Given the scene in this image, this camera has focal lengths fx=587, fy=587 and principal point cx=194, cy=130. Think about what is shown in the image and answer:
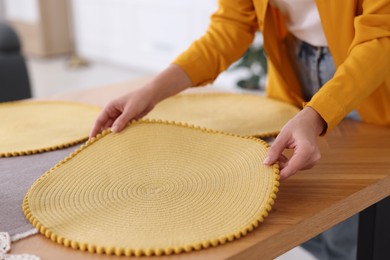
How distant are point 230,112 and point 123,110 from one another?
0.24 m

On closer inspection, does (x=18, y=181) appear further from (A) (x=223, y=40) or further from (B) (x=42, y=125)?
(A) (x=223, y=40)

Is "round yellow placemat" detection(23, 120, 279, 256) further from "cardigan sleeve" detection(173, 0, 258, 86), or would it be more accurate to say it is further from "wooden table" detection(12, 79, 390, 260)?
"cardigan sleeve" detection(173, 0, 258, 86)

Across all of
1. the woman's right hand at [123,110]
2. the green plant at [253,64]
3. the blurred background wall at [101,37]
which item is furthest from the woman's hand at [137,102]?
the blurred background wall at [101,37]

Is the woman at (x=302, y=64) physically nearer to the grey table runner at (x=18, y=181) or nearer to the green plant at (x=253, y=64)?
the grey table runner at (x=18, y=181)

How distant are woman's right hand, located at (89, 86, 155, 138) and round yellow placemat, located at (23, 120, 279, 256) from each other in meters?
0.02

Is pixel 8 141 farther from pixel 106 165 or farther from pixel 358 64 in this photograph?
pixel 358 64

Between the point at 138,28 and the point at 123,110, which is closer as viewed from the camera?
the point at 123,110

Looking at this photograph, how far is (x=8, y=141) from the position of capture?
3.31 feet

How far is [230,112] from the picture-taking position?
3.74ft

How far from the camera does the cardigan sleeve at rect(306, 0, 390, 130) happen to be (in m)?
0.89

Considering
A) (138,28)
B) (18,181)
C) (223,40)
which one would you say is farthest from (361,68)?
(138,28)

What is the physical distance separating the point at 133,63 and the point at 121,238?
368 centimetres

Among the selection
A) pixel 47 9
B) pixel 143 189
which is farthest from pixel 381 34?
pixel 47 9

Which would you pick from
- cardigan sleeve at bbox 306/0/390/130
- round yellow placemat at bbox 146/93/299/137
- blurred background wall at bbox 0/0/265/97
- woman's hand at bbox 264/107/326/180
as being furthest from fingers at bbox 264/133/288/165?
blurred background wall at bbox 0/0/265/97
